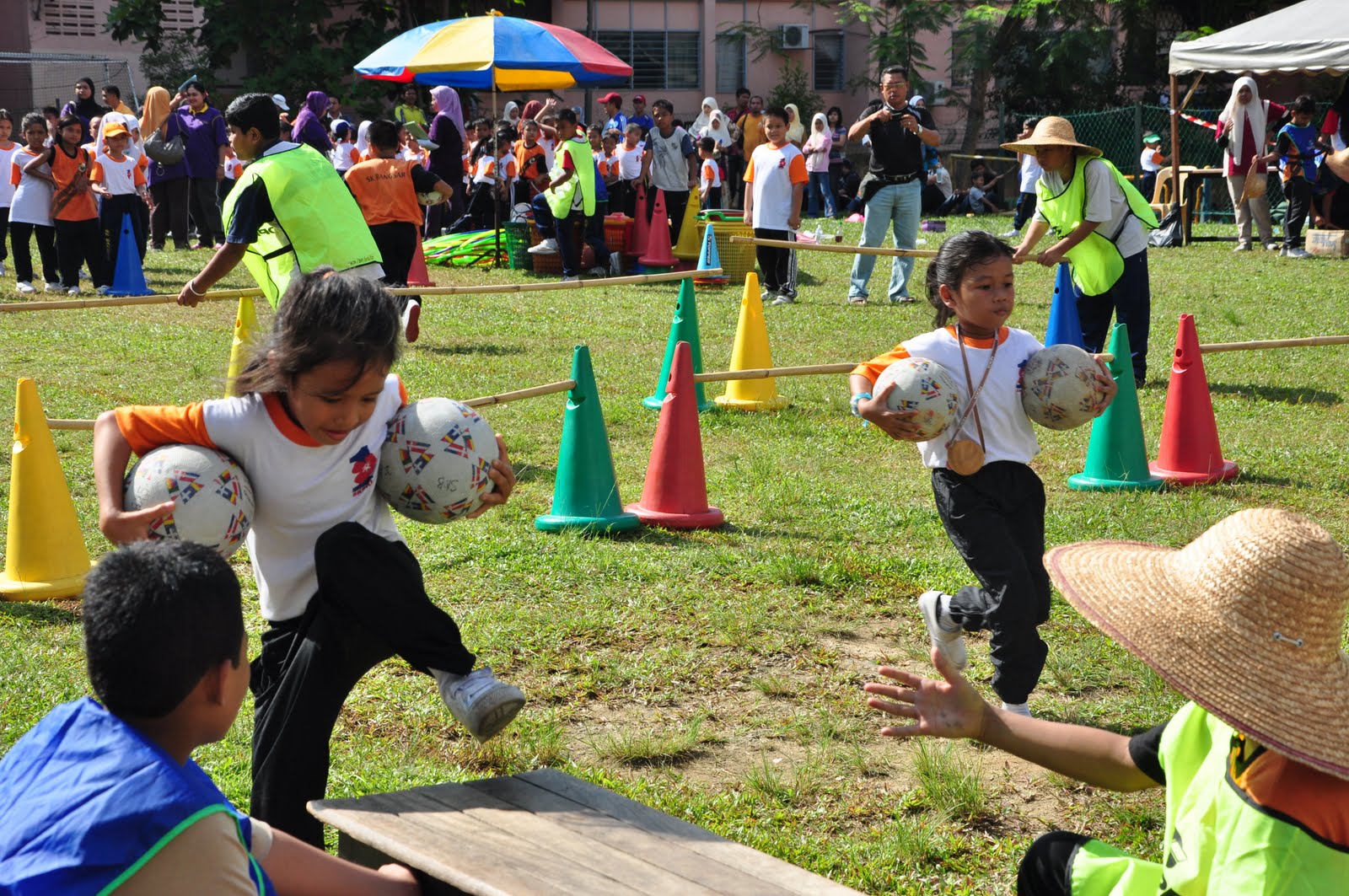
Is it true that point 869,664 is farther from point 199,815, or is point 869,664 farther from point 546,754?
point 199,815

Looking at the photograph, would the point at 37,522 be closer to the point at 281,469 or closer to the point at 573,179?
the point at 281,469

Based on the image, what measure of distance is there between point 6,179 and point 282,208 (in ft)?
30.9

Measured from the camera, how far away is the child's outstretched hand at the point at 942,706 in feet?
9.53

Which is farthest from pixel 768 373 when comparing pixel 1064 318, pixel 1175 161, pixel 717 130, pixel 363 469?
pixel 717 130

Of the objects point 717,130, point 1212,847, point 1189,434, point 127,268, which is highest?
point 717,130

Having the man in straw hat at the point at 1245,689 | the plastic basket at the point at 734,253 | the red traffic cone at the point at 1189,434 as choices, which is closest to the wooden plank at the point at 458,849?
the man in straw hat at the point at 1245,689

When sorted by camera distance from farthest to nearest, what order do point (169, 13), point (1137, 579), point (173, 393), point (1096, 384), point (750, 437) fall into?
point (169, 13) < point (173, 393) < point (750, 437) < point (1096, 384) < point (1137, 579)

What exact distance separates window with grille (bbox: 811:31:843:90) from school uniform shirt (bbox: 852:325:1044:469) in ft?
111

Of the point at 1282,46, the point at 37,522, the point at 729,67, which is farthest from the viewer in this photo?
the point at 729,67

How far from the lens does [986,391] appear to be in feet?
15.9

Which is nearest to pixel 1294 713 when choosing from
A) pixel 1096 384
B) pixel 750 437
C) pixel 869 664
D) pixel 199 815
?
pixel 199 815

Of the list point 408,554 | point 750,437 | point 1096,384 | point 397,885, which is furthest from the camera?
point 750,437

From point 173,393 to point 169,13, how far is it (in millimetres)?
24576

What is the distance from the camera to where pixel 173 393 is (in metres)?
10.4
